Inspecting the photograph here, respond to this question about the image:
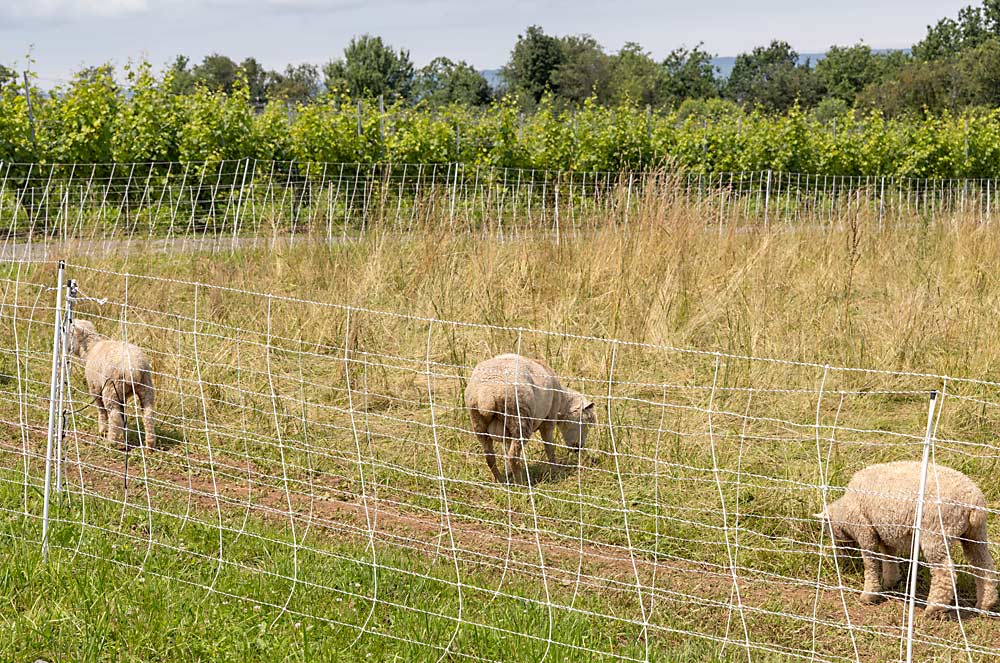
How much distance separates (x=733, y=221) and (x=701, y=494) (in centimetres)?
525

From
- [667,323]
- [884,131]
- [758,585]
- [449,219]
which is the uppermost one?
[884,131]

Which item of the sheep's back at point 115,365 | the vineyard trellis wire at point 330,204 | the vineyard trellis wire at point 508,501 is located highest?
the vineyard trellis wire at point 330,204

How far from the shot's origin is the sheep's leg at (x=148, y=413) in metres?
5.79

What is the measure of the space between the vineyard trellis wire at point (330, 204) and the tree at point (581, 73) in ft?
156

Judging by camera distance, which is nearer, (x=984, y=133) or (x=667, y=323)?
(x=667, y=323)

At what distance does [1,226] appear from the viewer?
13289mm

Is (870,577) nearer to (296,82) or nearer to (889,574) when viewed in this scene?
(889,574)

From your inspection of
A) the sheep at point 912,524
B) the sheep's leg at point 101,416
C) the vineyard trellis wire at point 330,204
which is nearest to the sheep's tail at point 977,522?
the sheep at point 912,524

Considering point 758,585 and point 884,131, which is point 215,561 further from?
point 884,131

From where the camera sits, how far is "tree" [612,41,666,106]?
6519 cm

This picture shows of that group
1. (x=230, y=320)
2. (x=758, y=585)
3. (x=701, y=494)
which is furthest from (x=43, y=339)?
(x=758, y=585)

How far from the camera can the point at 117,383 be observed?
5.78 meters

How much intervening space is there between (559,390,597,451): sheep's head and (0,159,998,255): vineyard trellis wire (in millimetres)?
3895

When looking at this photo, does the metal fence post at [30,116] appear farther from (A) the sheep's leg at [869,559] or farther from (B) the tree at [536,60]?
(B) the tree at [536,60]
